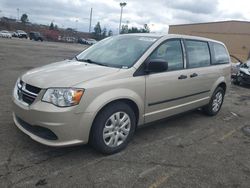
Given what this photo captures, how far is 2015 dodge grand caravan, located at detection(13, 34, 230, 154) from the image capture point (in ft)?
11.5

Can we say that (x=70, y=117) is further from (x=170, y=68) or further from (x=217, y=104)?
(x=217, y=104)

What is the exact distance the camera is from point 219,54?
6438 millimetres

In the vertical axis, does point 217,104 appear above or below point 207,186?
above

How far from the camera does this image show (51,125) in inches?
A: 137

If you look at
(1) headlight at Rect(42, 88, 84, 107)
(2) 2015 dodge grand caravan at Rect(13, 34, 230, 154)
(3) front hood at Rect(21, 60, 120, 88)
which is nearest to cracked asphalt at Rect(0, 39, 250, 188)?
(2) 2015 dodge grand caravan at Rect(13, 34, 230, 154)

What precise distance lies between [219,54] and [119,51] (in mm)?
2849

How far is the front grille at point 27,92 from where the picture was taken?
3.63m

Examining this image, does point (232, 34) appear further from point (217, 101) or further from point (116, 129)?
point (116, 129)

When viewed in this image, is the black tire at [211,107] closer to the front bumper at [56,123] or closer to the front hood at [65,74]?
the front hood at [65,74]

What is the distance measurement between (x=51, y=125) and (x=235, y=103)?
650cm

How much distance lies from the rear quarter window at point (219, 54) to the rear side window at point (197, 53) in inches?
12.0

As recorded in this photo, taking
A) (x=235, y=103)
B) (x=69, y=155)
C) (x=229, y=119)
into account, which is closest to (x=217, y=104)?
(x=229, y=119)

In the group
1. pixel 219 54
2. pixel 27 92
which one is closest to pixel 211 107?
pixel 219 54

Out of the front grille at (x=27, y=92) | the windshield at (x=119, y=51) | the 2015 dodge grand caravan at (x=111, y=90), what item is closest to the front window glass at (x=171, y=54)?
the 2015 dodge grand caravan at (x=111, y=90)
